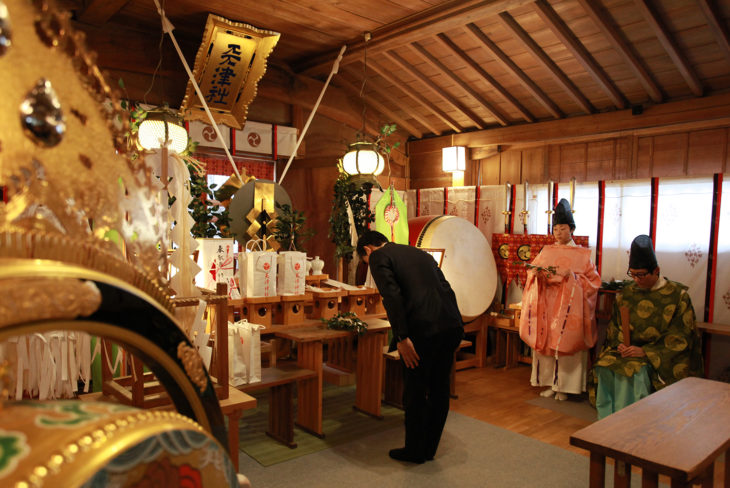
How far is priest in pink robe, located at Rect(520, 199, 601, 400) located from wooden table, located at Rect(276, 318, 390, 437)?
5.43 ft

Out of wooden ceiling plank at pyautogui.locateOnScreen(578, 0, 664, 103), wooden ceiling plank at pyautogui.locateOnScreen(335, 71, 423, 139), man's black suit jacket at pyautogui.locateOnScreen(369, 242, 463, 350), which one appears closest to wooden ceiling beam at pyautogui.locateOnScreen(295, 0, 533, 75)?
wooden ceiling plank at pyautogui.locateOnScreen(578, 0, 664, 103)

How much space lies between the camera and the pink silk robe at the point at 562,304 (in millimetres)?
4699

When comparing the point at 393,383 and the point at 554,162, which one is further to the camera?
the point at 554,162

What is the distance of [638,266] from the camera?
3988mm

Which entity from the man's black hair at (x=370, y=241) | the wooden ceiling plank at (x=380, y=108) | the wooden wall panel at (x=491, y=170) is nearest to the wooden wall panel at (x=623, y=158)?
the wooden wall panel at (x=491, y=170)

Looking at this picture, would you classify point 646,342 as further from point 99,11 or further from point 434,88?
point 99,11

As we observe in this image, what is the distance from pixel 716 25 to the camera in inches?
154

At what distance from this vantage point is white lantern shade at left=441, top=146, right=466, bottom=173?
6.43 m

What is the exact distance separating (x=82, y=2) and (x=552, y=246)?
487cm

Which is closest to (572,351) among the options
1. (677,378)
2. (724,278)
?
(677,378)

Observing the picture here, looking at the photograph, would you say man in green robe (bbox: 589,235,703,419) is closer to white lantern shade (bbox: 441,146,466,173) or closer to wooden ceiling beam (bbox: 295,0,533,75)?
wooden ceiling beam (bbox: 295,0,533,75)

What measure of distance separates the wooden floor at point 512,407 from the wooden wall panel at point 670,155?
2.53m

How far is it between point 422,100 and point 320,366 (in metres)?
3.88

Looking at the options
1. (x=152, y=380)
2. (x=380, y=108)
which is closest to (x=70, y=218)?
(x=152, y=380)
